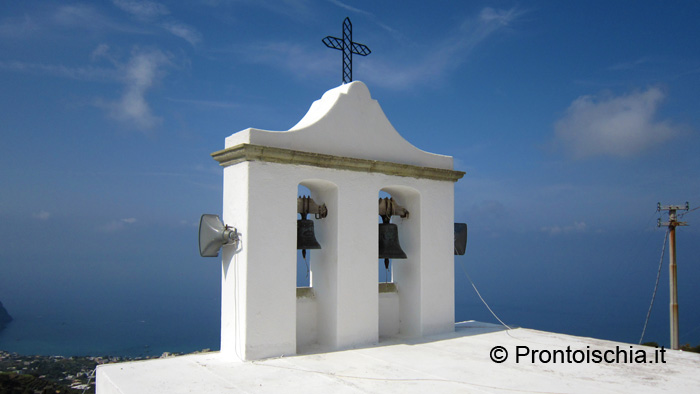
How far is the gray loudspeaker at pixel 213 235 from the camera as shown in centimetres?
793

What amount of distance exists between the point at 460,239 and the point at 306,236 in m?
3.73

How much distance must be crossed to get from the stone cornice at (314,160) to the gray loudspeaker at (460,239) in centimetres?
134

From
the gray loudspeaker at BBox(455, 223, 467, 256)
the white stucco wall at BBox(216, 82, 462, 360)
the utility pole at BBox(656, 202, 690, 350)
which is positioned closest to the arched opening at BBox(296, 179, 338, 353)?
the white stucco wall at BBox(216, 82, 462, 360)

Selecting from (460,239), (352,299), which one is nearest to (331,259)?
(352,299)

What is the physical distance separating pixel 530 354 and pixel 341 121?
506 centimetres

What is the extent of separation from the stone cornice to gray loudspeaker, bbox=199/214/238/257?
965 mm

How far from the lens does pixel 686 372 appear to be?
7.75 m

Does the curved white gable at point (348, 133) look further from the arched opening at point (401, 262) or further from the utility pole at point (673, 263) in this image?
the utility pole at point (673, 263)

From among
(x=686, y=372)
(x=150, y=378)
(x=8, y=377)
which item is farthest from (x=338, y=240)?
(x=8, y=377)

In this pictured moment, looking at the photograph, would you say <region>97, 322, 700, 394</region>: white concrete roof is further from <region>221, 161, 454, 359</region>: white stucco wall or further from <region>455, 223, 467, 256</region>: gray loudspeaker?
<region>455, 223, 467, 256</region>: gray loudspeaker

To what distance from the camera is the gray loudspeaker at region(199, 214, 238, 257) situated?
26.0 ft

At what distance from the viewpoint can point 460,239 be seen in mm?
11094

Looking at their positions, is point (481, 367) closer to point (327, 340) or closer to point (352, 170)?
point (327, 340)

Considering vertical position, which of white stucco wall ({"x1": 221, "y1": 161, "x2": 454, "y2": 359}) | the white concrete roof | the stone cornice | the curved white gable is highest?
the curved white gable
